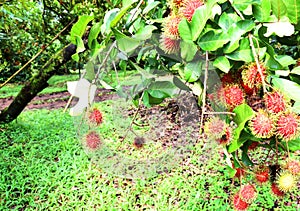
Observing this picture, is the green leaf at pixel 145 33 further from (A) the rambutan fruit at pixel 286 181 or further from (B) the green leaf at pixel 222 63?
(A) the rambutan fruit at pixel 286 181

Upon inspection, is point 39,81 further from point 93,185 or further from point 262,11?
point 262,11

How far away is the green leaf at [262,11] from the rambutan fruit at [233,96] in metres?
0.09

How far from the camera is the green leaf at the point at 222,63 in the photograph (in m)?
0.46

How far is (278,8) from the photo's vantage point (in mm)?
457

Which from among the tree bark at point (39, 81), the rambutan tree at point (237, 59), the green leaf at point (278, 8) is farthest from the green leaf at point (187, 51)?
the tree bark at point (39, 81)

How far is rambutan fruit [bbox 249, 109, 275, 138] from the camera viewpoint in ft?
1.43

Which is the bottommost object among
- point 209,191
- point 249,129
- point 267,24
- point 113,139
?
point 209,191

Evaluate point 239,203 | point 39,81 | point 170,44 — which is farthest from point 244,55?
→ point 39,81

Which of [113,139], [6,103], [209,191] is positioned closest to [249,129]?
[209,191]

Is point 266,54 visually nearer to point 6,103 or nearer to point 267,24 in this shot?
point 267,24

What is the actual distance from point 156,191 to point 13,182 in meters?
0.82

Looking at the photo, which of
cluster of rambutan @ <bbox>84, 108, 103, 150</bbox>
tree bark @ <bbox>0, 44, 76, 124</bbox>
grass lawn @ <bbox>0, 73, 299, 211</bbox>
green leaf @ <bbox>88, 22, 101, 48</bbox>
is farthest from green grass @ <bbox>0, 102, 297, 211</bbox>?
green leaf @ <bbox>88, 22, 101, 48</bbox>

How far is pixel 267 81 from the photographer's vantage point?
472 millimetres

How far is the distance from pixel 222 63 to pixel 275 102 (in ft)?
0.27
